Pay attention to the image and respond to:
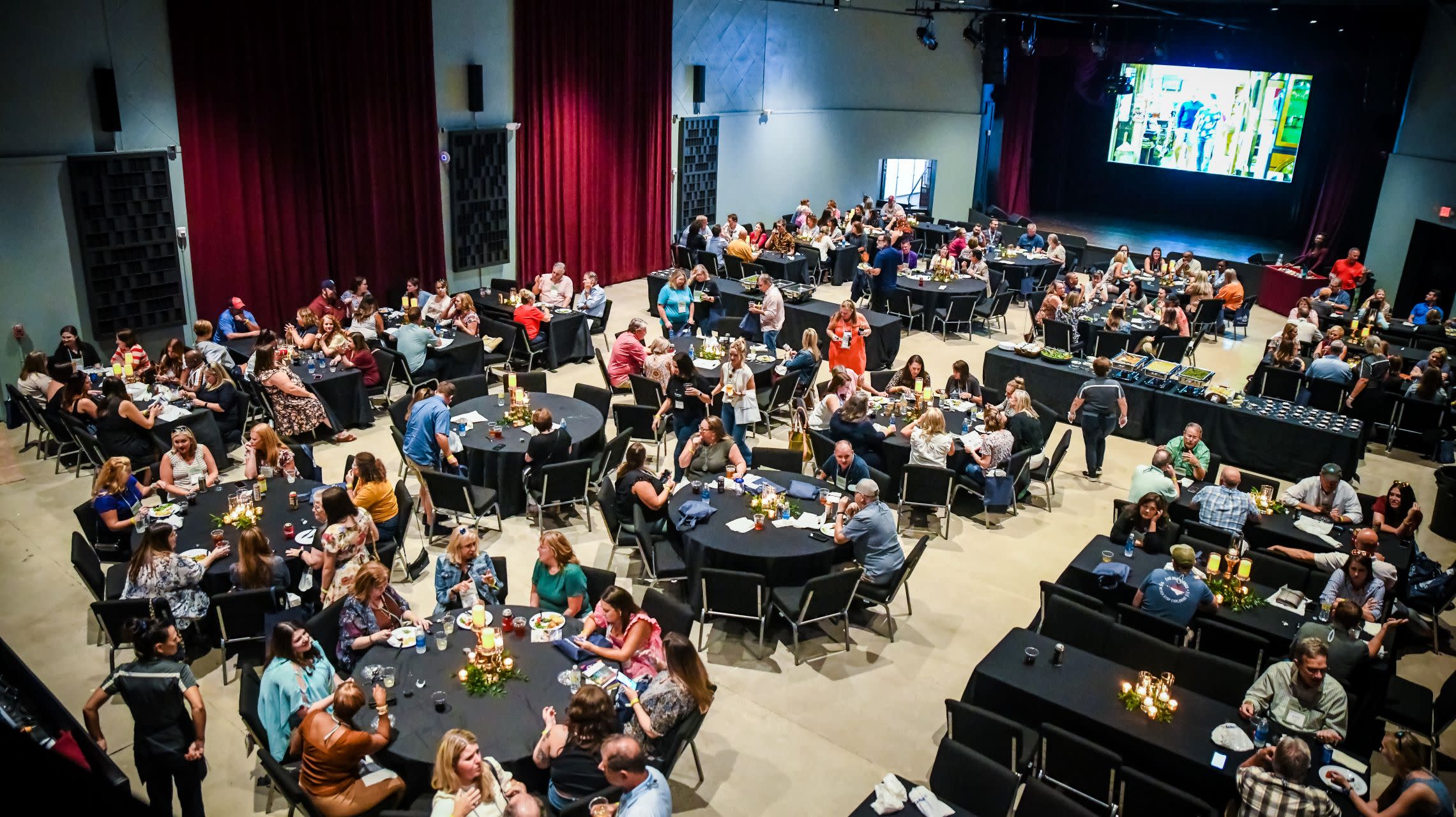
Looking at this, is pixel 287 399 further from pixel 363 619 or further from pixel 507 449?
pixel 363 619

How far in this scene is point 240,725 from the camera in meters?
6.50

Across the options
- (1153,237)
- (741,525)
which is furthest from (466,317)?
(1153,237)

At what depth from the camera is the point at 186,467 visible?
8.09 m

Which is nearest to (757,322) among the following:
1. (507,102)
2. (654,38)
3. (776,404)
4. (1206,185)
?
(776,404)

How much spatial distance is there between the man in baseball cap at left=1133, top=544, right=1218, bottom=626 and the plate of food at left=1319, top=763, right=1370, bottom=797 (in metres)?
1.34

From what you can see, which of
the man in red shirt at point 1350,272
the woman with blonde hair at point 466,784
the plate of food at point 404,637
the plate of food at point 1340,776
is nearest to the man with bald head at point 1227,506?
the plate of food at point 1340,776

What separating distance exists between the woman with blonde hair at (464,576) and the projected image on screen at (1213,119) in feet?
67.2

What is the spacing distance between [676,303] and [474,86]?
16.4 ft

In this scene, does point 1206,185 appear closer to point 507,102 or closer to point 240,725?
point 507,102

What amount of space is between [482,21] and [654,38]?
140 inches

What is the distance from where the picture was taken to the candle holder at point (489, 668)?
560 centimetres

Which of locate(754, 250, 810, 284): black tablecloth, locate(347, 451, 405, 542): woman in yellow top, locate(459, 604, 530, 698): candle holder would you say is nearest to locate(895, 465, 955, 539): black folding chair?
locate(459, 604, 530, 698): candle holder

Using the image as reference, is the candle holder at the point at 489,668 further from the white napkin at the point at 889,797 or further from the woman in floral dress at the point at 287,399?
the woman in floral dress at the point at 287,399

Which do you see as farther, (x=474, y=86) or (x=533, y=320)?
(x=474, y=86)
